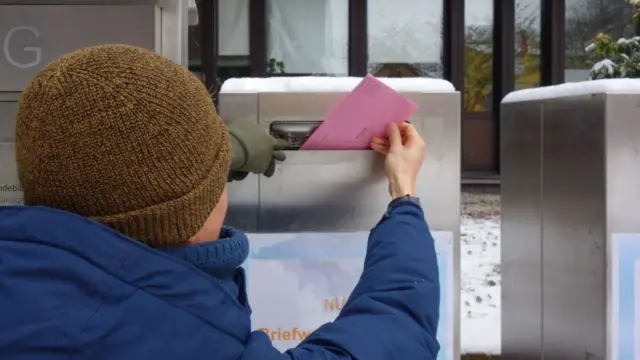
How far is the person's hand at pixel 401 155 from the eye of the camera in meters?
1.54

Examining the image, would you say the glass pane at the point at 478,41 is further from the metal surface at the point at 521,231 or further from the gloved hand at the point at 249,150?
the gloved hand at the point at 249,150

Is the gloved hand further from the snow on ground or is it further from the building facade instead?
the building facade

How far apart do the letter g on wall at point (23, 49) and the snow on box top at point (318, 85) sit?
1.48ft

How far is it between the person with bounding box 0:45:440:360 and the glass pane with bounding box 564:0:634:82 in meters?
8.61

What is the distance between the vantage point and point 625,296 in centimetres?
177

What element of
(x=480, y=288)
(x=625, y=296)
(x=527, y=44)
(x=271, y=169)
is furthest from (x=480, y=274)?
(x=527, y=44)

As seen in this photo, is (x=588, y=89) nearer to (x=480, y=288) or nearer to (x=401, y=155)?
(x=401, y=155)

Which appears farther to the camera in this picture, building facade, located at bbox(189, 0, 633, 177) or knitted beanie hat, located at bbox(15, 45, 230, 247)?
building facade, located at bbox(189, 0, 633, 177)

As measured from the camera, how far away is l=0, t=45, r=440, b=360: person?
0.85 meters

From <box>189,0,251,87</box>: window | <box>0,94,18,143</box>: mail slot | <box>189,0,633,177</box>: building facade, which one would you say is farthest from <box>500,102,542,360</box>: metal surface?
<box>189,0,251,87</box>: window

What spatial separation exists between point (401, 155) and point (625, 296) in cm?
65

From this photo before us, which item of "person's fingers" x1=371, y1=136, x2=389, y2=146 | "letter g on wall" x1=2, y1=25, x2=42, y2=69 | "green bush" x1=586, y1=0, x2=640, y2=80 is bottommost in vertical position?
"person's fingers" x1=371, y1=136, x2=389, y2=146

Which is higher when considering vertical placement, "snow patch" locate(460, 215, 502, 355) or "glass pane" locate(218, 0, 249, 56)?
"glass pane" locate(218, 0, 249, 56)

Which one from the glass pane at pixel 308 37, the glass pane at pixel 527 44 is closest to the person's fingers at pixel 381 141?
the glass pane at pixel 308 37
